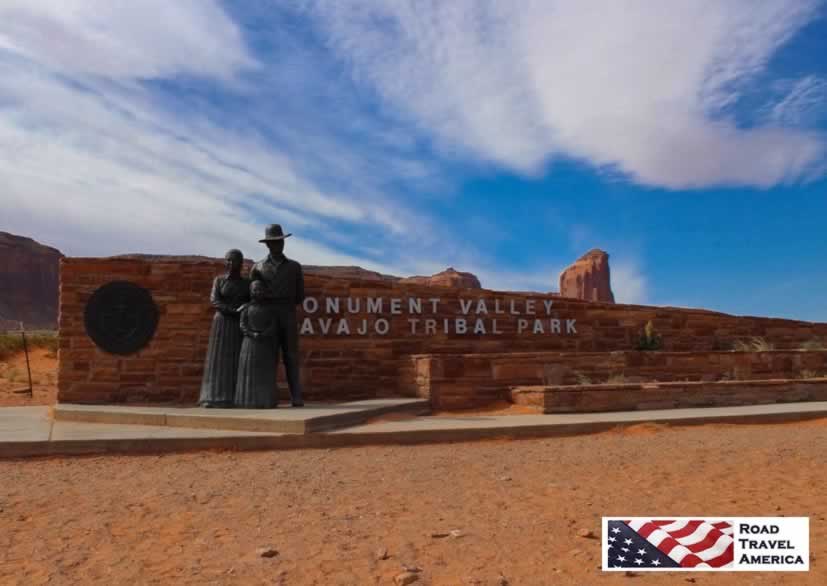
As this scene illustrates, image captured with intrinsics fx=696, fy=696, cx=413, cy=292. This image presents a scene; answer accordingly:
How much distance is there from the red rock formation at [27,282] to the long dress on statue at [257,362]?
226ft

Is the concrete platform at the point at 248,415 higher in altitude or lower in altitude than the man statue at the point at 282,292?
lower

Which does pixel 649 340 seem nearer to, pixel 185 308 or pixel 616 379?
pixel 616 379

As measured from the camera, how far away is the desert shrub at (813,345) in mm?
14258

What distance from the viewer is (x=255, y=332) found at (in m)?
8.95

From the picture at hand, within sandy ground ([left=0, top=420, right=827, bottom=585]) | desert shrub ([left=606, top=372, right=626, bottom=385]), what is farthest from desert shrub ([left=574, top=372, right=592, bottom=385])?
sandy ground ([left=0, top=420, right=827, bottom=585])

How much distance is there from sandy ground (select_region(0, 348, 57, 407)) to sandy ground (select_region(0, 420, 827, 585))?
8.79 meters

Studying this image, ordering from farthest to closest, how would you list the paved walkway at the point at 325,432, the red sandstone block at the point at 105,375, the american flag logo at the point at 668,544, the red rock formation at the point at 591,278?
the red rock formation at the point at 591,278 → the red sandstone block at the point at 105,375 → the paved walkway at the point at 325,432 → the american flag logo at the point at 668,544

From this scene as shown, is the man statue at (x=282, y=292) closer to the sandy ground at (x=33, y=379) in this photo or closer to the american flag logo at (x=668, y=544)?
the american flag logo at (x=668, y=544)

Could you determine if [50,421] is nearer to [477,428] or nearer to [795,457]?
[477,428]

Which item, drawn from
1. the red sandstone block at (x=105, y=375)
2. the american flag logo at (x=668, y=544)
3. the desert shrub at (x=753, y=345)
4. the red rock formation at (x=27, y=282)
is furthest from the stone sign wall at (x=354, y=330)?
the red rock formation at (x=27, y=282)

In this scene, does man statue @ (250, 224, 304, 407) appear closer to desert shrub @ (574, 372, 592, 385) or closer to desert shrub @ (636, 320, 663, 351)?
desert shrub @ (574, 372, 592, 385)

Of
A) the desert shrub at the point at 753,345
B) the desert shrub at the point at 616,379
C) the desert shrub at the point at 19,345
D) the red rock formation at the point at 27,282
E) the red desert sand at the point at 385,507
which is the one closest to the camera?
the red desert sand at the point at 385,507

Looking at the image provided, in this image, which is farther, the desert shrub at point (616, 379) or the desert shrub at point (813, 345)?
the desert shrub at point (813, 345)

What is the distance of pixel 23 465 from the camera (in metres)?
6.48
